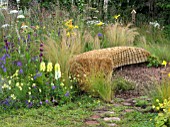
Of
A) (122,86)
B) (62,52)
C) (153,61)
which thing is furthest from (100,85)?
(153,61)

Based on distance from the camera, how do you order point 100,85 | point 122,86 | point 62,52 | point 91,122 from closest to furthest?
1. point 91,122
2. point 100,85
3. point 122,86
4. point 62,52

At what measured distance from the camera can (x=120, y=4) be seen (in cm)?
1341

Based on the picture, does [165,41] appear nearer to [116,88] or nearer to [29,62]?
[116,88]

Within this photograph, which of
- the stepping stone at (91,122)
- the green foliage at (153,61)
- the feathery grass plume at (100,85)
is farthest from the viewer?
the green foliage at (153,61)

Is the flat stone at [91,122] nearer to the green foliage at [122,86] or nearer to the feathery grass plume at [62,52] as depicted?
the feathery grass plume at [62,52]

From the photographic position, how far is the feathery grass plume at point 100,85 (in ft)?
17.2

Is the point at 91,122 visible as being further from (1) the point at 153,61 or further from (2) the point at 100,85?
(1) the point at 153,61

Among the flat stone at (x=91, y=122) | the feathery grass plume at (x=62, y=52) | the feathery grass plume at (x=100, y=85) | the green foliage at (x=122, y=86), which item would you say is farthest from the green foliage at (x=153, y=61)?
the flat stone at (x=91, y=122)

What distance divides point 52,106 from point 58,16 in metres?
3.73

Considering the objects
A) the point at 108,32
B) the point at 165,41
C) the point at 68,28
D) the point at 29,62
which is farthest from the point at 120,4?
the point at 29,62

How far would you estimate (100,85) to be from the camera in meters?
5.31

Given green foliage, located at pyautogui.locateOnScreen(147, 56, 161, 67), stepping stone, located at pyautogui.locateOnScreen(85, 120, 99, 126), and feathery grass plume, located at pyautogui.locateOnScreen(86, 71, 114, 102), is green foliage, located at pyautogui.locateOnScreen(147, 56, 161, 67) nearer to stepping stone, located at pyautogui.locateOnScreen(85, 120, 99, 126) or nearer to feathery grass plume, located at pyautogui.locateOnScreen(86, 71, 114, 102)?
feathery grass plume, located at pyautogui.locateOnScreen(86, 71, 114, 102)

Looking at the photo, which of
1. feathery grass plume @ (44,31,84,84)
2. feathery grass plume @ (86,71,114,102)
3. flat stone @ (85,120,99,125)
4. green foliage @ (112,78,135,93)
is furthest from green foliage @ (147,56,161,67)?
flat stone @ (85,120,99,125)

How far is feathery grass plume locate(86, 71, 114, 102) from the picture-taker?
17.2 ft
